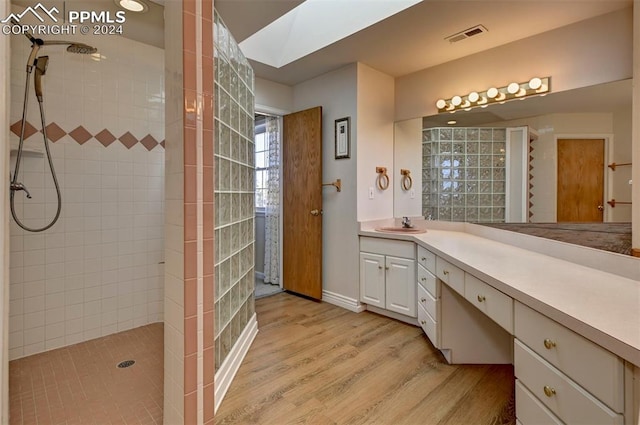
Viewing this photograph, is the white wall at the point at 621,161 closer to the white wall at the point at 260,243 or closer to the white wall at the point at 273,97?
the white wall at the point at 273,97

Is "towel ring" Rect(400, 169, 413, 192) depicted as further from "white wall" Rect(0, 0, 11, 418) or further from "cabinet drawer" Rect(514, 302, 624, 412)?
"white wall" Rect(0, 0, 11, 418)

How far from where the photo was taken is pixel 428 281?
2.36 metres

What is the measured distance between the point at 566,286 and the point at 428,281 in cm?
108

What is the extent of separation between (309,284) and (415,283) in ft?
3.98

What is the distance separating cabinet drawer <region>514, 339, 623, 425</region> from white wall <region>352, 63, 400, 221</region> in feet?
6.56

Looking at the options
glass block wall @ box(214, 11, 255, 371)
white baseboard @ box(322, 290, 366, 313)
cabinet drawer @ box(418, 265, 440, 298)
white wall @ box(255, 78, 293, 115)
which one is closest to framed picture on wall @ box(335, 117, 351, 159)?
white wall @ box(255, 78, 293, 115)

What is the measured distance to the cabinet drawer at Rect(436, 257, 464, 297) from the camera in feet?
6.03

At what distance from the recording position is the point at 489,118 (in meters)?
2.67

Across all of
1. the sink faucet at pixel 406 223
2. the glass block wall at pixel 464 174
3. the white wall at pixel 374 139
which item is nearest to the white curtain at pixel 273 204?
the white wall at pixel 374 139

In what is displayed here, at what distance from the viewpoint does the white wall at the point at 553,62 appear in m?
2.05

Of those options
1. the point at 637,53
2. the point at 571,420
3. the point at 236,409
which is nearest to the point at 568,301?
the point at 571,420

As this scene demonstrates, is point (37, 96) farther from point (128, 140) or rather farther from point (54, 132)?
point (128, 140)

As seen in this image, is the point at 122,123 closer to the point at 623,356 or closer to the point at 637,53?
the point at 623,356

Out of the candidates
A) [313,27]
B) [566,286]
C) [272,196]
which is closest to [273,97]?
[313,27]
